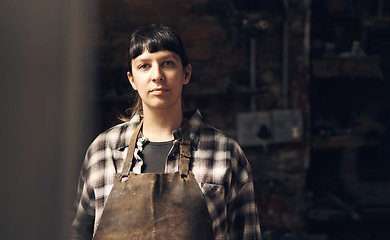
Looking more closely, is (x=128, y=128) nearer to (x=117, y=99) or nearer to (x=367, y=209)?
(x=117, y=99)

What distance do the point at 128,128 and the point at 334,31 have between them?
11.6 feet

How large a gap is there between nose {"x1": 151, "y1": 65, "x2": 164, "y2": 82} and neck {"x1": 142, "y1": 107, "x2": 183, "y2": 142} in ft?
0.43

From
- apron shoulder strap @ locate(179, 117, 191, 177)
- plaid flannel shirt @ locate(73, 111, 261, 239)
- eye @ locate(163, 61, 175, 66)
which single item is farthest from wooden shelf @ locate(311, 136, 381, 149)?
eye @ locate(163, 61, 175, 66)

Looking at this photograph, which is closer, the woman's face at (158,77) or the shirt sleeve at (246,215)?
the woman's face at (158,77)

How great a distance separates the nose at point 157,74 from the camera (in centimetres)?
158

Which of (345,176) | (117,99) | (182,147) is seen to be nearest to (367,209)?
(345,176)

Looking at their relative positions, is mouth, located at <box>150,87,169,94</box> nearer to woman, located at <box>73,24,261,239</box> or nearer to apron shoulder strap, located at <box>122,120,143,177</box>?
woman, located at <box>73,24,261,239</box>

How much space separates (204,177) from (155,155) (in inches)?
7.0

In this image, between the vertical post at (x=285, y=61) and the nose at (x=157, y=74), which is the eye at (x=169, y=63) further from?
the vertical post at (x=285, y=61)

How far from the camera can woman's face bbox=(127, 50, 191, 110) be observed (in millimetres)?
1597

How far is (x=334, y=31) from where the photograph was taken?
15.7 feet

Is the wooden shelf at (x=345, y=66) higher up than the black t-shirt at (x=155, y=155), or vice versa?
the wooden shelf at (x=345, y=66)

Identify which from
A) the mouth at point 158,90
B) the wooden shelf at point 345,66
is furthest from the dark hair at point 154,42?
the wooden shelf at point 345,66

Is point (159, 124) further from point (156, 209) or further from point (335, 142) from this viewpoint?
point (335, 142)
